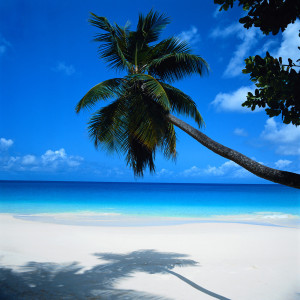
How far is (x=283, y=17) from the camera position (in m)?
2.23

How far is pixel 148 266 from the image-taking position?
576 cm

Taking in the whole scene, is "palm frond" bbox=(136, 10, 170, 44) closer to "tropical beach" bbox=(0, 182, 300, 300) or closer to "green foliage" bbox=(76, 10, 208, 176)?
"green foliage" bbox=(76, 10, 208, 176)

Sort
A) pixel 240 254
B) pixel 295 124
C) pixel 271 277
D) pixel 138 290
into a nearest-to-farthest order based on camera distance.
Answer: pixel 295 124 → pixel 138 290 → pixel 271 277 → pixel 240 254

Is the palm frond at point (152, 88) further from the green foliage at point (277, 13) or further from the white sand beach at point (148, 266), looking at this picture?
the white sand beach at point (148, 266)

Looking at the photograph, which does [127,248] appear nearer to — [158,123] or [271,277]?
[271,277]

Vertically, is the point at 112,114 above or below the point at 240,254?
above

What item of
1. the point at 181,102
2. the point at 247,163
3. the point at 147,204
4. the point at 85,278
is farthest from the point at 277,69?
the point at 147,204

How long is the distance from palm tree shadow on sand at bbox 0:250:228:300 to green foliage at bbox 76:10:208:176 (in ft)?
6.48

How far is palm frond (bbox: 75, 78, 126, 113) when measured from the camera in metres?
5.11

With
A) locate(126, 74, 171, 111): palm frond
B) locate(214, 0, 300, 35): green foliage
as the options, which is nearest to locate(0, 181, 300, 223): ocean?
locate(126, 74, 171, 111): palm frond

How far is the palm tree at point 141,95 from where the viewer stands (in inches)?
188

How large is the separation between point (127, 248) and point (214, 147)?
16.0ft

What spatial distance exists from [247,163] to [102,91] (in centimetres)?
310

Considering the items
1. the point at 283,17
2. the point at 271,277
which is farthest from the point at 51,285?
the point at 283,17
